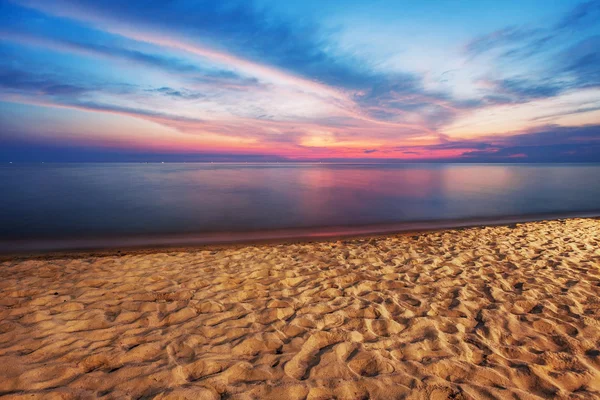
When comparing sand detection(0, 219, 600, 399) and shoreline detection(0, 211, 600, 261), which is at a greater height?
sand detection(0, 219, 600, 399)

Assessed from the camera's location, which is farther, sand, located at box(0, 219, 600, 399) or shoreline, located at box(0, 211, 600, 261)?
shoreline, located at box(0, 211, 600, 261)

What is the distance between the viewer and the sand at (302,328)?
348 centimetres

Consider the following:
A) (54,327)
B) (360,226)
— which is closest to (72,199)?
(360,226)

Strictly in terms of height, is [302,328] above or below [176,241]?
above

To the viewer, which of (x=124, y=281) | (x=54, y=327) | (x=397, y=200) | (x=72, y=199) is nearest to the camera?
(x=54, y=327)

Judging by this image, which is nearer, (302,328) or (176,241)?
(302,328)

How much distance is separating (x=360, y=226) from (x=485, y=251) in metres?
7.69

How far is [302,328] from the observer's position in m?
4.67

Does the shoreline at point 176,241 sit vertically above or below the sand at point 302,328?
below

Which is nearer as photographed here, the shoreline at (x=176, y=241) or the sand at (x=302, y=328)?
the sand at (x=302, y=328)

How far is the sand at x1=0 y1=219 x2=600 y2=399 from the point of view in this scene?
348 cm

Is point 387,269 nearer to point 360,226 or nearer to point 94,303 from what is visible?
point 94,303

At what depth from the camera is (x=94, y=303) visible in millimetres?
5449

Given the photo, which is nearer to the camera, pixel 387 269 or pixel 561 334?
pixel 561 334
